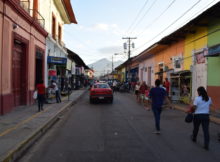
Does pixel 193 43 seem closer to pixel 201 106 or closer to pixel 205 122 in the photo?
pixel 201 106

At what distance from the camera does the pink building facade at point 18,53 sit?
1049 cm

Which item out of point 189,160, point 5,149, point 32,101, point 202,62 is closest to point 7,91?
point 32,101

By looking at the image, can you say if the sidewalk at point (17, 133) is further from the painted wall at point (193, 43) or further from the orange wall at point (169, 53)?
the orange wall at point (169, 53)

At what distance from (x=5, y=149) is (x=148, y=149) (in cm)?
337

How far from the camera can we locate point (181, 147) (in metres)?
6.41

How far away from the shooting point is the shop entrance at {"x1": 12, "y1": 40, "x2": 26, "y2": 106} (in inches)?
515

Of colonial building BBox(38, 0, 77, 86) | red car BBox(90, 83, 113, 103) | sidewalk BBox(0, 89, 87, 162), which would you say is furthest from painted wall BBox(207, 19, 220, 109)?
colonial building BBox(38, 0, 77, 86)

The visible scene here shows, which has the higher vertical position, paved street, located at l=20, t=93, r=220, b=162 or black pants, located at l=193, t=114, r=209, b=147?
black pants, located at l=193, t=114, r=209, b=147

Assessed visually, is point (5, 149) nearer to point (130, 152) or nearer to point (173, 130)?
point (130, 152)

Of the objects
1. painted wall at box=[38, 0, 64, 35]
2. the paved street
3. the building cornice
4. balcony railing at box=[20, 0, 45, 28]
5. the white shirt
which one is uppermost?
painted wall at box=[38, 0, 64, 35]

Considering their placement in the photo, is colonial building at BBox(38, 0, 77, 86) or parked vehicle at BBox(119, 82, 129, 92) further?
parked vehicle at BBox(119, 82, 129, 92)

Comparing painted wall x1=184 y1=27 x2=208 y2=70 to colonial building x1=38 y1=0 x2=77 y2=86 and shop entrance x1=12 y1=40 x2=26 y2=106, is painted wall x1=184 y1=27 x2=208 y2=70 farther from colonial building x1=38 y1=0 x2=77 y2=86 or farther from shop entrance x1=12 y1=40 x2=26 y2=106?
shop entrance x1=12 y1=40 x2=26 y2=106

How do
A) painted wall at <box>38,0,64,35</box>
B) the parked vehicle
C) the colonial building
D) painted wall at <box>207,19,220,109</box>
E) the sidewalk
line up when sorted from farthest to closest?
the parked vehicle, the colonial building, painted wall at <box>38,0,64,35</box>, painted wall at <box>207,19,220,109</box>, the sidewalk

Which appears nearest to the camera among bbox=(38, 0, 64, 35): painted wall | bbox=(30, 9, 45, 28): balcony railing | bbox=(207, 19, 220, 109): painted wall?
bbox=(207, 19, 220, 109): painted wall
